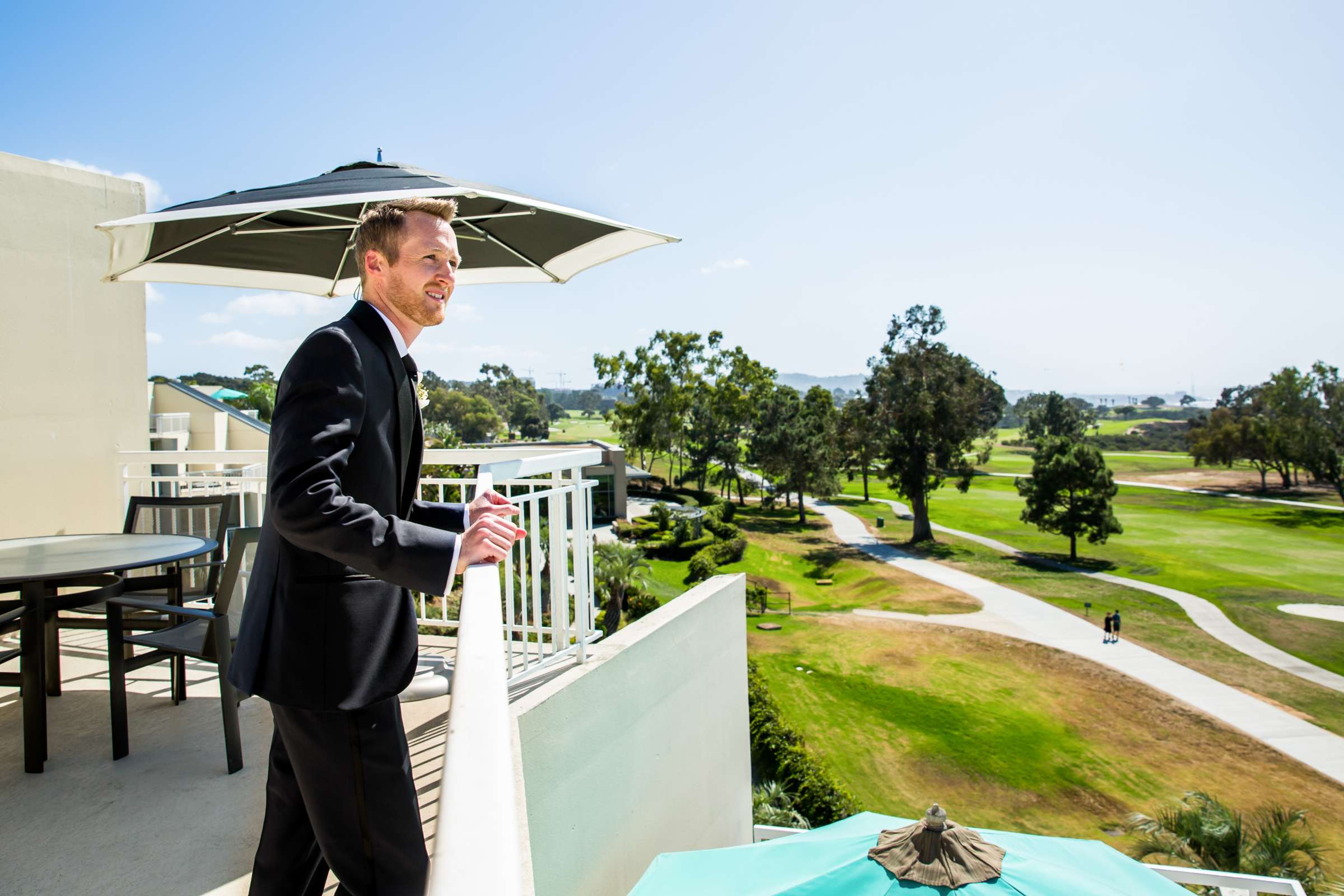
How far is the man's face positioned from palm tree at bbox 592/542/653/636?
2145cm

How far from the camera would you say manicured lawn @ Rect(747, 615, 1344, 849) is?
59.2 ft

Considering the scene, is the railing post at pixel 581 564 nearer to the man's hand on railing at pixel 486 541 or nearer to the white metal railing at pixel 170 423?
the man's hand on railing at pixel 486 541

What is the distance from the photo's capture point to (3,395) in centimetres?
482

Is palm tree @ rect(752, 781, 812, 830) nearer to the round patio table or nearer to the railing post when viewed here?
the railing post

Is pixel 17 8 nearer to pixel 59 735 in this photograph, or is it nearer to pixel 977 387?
pixel 59 735

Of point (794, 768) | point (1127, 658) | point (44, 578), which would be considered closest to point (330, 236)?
point (44, 578)

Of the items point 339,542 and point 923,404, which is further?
point 923,404

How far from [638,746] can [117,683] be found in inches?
86.5

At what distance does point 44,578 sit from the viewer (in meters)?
2.28

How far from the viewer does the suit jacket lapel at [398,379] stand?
49.5 inches

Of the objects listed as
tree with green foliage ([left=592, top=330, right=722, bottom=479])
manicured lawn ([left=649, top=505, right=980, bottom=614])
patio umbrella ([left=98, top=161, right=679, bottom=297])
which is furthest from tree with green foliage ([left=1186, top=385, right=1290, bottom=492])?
patio umbrella ([left=98, top=161, right=679, bottom=297])

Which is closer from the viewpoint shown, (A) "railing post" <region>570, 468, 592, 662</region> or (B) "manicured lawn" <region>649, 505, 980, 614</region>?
(A) "railing post" <region>570, 468, 592, 662</region>

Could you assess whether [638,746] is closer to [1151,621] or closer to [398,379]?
[398,379]

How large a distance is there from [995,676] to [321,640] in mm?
27471
